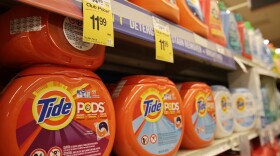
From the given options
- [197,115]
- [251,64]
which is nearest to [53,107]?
[197,115]

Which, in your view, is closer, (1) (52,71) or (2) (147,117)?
(1) (52,71)

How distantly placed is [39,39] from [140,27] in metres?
0.28

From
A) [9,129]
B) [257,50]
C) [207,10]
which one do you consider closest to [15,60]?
[9,129]

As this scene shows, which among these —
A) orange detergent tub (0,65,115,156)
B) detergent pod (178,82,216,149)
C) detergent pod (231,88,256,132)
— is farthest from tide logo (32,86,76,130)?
detergent pod (231,88,256,132)

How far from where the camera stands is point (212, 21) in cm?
125

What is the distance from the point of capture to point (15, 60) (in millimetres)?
571

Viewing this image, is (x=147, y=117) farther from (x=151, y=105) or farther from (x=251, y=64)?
(x=251, y=64)

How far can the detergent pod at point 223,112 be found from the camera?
46.3 inches

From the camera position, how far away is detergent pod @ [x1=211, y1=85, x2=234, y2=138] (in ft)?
3.85

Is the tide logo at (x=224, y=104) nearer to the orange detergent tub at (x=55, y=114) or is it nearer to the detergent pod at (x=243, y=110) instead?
the detergent pod at (x=243, y=110)

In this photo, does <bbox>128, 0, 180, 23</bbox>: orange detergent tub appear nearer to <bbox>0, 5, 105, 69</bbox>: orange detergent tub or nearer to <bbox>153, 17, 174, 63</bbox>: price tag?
<bbox>153, 17, 174, 63</bbox>: price tag

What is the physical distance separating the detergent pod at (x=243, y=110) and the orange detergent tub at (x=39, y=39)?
1.03m

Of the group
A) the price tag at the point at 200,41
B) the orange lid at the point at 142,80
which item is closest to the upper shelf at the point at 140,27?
the price tag at the point at 200,41

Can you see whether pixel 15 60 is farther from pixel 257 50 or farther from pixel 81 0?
pixel 257 50
